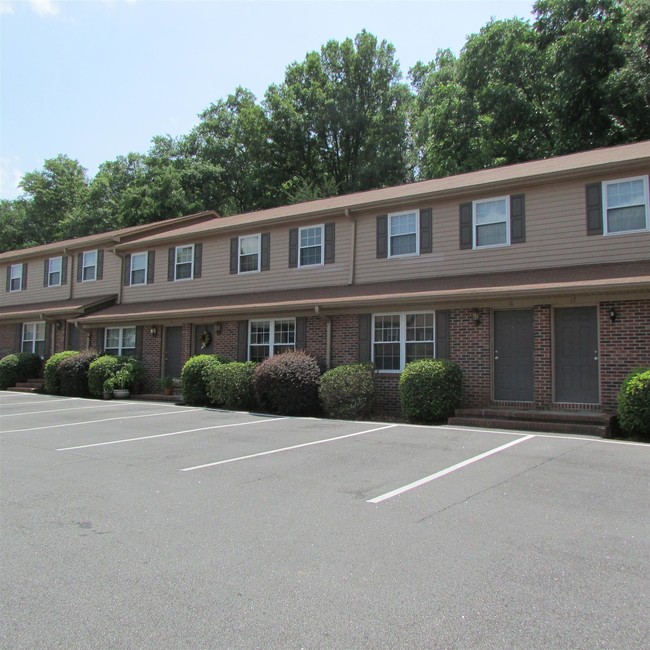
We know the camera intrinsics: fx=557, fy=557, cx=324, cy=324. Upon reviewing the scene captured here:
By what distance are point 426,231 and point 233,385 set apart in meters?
6.43

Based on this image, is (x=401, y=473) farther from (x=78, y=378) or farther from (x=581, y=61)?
(x=581, y=61)

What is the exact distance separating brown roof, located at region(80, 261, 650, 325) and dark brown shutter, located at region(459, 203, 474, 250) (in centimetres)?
87

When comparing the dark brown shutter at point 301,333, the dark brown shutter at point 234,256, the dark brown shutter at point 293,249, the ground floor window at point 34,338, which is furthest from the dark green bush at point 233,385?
the ground floor window at point 34,338

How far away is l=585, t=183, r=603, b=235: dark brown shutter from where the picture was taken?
39.4 feet

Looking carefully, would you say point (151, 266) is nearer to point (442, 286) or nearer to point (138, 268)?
point (138, 268)

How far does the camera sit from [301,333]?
610 inches

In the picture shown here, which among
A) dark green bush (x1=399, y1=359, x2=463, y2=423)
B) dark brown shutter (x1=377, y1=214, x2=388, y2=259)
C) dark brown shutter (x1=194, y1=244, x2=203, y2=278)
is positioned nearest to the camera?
dark green bush (x1=399, y1=359, x2=463, y2=423)

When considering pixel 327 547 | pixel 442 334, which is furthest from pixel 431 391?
pixel 327 547

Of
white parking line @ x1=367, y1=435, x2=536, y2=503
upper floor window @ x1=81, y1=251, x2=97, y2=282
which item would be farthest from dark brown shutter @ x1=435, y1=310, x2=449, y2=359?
upper floor window @ x1=81, y1=251, x2=97, y2=282

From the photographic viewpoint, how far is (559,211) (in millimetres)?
12555

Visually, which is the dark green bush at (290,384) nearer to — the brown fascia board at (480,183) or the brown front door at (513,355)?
the brown front door at (513,355)

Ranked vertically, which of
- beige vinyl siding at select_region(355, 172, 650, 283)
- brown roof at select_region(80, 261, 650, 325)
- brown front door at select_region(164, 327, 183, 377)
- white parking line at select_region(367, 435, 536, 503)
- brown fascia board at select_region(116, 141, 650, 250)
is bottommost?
white parking line at select_region(367, 435, 536, 503)

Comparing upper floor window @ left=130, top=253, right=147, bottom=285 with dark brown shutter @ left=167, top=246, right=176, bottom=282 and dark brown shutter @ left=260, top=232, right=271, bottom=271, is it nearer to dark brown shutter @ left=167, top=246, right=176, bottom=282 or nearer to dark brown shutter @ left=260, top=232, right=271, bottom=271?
dark brown shutter @ left=167, top=246, right=176, bottom=282

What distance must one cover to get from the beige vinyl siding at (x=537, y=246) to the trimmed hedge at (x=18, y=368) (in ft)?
48.1
